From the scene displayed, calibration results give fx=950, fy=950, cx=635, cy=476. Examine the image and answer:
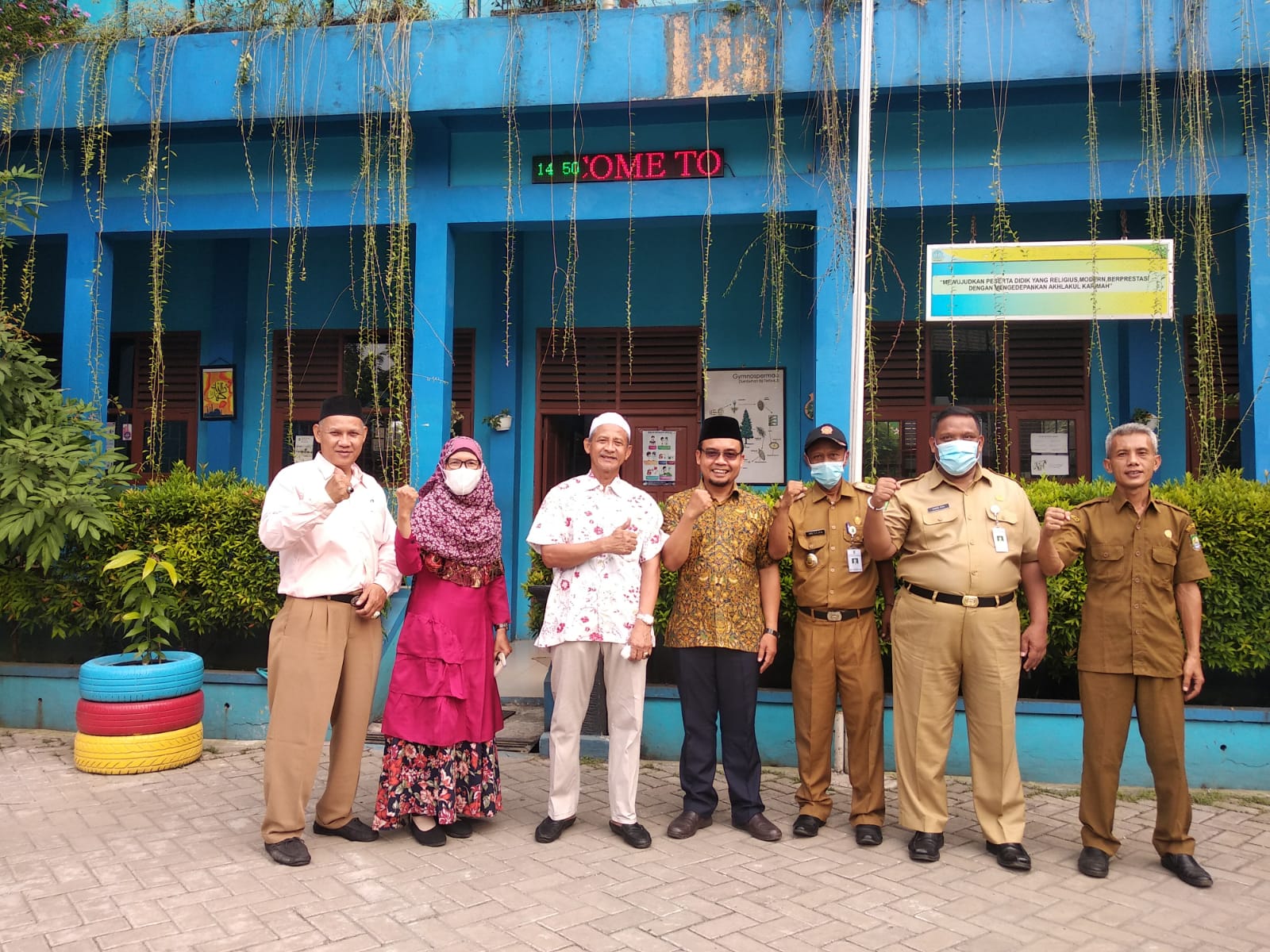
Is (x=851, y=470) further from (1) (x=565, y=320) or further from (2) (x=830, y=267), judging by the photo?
(1) (x=565, y=320)

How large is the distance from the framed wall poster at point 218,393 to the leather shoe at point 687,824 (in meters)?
6.15

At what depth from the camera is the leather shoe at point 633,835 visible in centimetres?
396

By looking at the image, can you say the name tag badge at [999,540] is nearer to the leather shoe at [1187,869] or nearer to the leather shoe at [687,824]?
the leather shoe at [1187,869]

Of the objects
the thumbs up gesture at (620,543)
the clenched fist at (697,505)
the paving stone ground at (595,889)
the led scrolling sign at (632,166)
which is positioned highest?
the led scrolling sign at (632,166)

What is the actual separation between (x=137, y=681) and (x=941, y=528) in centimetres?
427

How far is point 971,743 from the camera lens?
3.95m

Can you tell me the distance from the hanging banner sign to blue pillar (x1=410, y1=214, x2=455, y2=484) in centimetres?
328

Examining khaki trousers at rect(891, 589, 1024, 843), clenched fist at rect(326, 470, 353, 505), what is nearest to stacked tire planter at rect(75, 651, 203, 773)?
clenched fist at rect(326, 470, 353, 505)

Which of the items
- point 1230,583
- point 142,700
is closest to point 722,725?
point 1230,583

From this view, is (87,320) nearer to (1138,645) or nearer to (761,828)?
(761,828)

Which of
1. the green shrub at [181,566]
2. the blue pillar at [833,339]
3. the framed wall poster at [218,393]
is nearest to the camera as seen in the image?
the green shrub at [181,566]

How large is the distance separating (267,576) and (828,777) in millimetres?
3555

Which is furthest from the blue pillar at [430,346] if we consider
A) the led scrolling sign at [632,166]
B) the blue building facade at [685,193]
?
the led scrolling sign at [632,166]

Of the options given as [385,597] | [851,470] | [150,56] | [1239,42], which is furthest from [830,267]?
[150,56]
